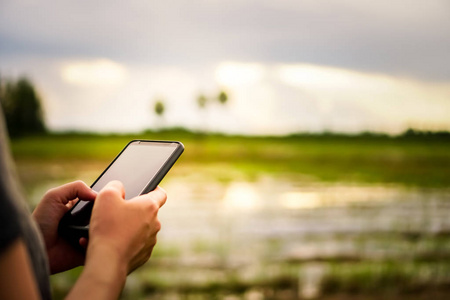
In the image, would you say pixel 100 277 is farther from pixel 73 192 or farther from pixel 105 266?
pixel 73 192

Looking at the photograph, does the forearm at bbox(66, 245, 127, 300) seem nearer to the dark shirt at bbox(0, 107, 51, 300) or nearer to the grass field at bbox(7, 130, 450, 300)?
the dark shirt at bbox(0, 107, 51, 300)

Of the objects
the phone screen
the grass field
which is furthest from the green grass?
the phone screen

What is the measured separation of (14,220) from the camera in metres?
0.72

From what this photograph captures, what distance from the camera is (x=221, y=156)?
5175cm

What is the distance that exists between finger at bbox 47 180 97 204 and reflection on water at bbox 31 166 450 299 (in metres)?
5.60

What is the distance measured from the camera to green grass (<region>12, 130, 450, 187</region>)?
37.7 metres

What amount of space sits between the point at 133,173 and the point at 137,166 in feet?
0.13

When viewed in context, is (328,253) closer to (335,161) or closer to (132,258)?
(132,258)

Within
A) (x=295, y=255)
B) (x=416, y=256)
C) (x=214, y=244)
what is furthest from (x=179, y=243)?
(x=416, y=256)

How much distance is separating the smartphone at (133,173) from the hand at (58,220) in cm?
2

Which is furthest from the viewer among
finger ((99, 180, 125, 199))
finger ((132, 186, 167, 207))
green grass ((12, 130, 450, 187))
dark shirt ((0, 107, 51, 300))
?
green grass ((12, 130, 450, 187))

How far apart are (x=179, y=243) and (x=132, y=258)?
9100 mm

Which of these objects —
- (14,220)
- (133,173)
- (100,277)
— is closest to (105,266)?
(100,277)

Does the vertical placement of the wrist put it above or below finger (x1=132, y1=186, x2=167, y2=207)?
below
